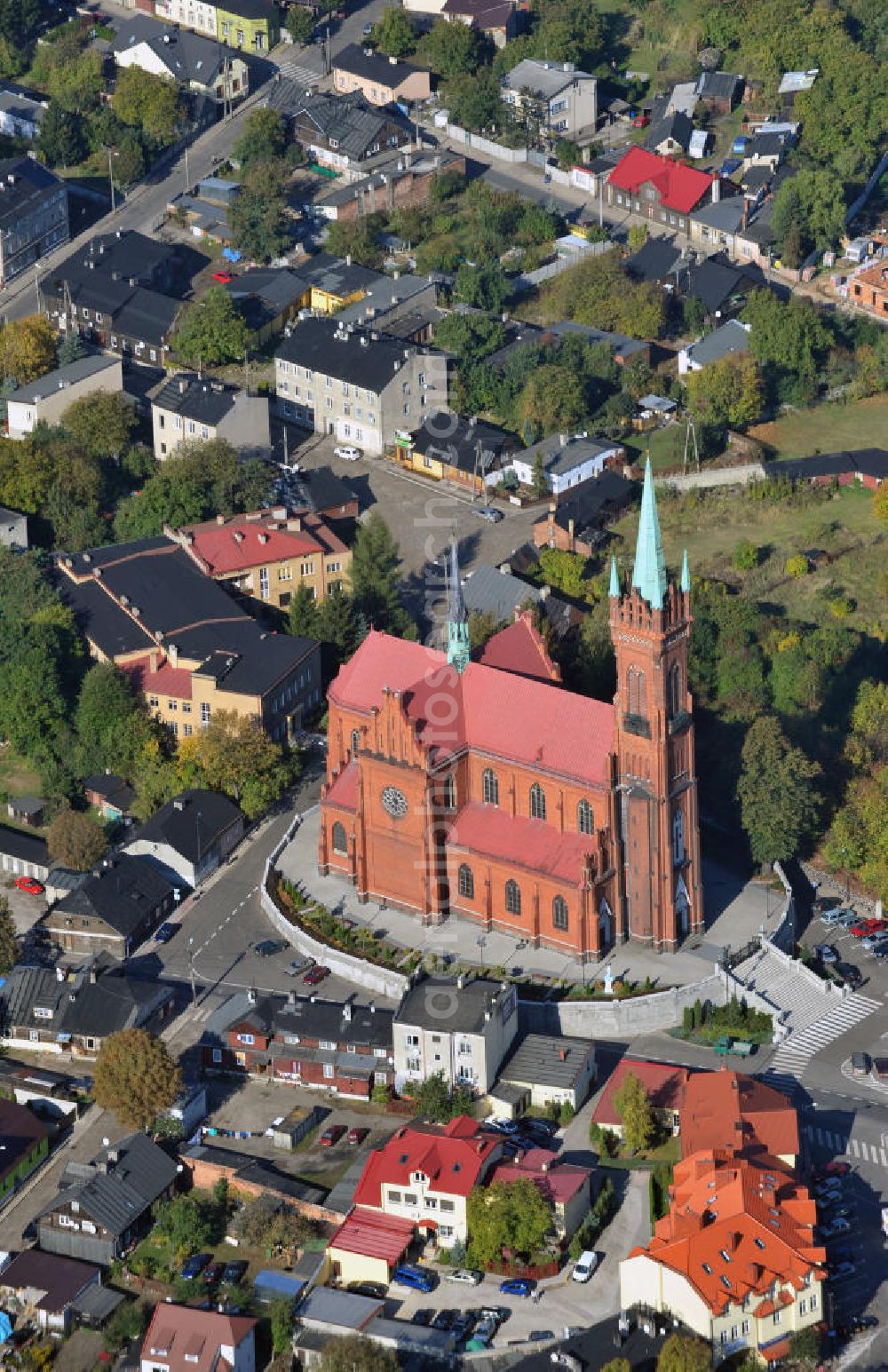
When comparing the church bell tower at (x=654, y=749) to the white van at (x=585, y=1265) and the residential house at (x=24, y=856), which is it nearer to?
the white van at (x=585, y=1265)

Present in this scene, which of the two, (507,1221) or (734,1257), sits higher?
(734,1257)

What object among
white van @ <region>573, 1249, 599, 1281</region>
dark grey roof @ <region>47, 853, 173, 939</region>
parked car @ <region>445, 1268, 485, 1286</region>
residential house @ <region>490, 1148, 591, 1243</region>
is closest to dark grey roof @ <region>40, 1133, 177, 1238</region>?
parked car @ <region>445, 1268, 485, 1286</region>

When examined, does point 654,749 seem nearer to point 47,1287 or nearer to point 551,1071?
point 551,1071

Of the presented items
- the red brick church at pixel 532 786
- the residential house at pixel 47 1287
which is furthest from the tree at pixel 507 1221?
the red brick church at pixel 532 786

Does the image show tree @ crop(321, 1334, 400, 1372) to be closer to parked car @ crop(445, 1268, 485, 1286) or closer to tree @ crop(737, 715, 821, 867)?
parked car @ crop(445, 1268, 485, 1286)

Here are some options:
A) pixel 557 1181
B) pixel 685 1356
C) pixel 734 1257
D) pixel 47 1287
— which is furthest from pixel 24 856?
pixel 685 1356
